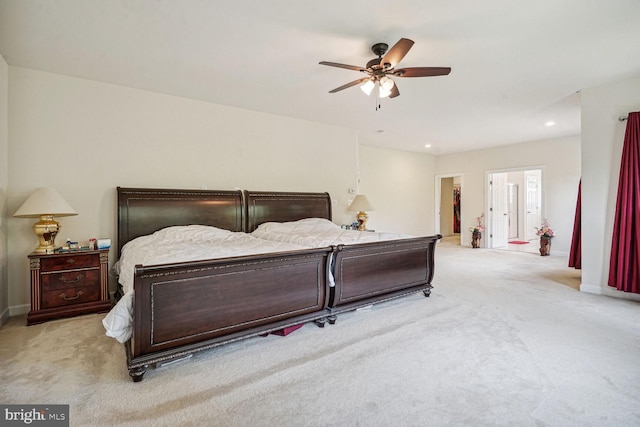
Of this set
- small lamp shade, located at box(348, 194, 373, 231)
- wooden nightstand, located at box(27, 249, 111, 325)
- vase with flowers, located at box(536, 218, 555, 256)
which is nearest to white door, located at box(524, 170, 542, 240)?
vase with flowers, located at box(536, 218, 555, 256)

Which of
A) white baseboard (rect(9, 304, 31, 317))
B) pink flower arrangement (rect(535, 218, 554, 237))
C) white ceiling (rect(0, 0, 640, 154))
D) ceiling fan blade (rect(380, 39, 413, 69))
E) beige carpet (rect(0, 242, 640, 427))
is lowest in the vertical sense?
white baseboard (rect(9, 304, 31, 317))

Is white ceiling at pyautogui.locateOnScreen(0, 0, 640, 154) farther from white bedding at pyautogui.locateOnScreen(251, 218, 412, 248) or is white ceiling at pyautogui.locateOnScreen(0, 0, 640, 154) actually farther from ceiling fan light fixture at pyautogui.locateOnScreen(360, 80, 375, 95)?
white bedding at pyautogui.locateOnScreen(251, 218, 412, 248)

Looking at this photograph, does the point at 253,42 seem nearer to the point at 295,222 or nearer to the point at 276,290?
the point at 276,290

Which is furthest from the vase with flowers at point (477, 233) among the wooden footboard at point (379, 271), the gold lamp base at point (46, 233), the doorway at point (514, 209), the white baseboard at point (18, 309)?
the white baseboard at point (18, 309)

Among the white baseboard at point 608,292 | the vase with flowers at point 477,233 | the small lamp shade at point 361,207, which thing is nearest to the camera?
the white baseboard at point 608,292

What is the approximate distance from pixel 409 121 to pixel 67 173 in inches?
197

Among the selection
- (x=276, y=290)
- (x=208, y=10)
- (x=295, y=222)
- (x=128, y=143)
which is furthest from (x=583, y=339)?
(x=128, y=143)

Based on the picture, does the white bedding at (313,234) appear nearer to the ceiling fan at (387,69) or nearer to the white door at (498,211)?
the ceiling fan at (387,69)

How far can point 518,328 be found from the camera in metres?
2.81

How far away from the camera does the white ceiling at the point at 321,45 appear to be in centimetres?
228

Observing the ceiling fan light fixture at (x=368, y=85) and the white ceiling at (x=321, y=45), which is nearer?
the white ceiling at (x=321, y=45)

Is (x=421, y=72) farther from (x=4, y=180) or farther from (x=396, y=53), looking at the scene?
(x=4, y=180)

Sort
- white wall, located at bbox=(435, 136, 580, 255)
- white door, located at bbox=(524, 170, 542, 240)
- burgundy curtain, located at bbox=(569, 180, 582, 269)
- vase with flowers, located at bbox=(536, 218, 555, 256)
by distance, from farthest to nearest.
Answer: white door, located at bbox=(524, 170, 542, 240) < vase with flowers, located at bbox=(536, 218, 555, 256) < white wall, located at bbox=(435, 136, 580, 255) < burgundy curtain, located at bbox=(569, 180, 582, 269)

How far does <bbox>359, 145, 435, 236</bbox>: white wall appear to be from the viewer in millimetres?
7492
